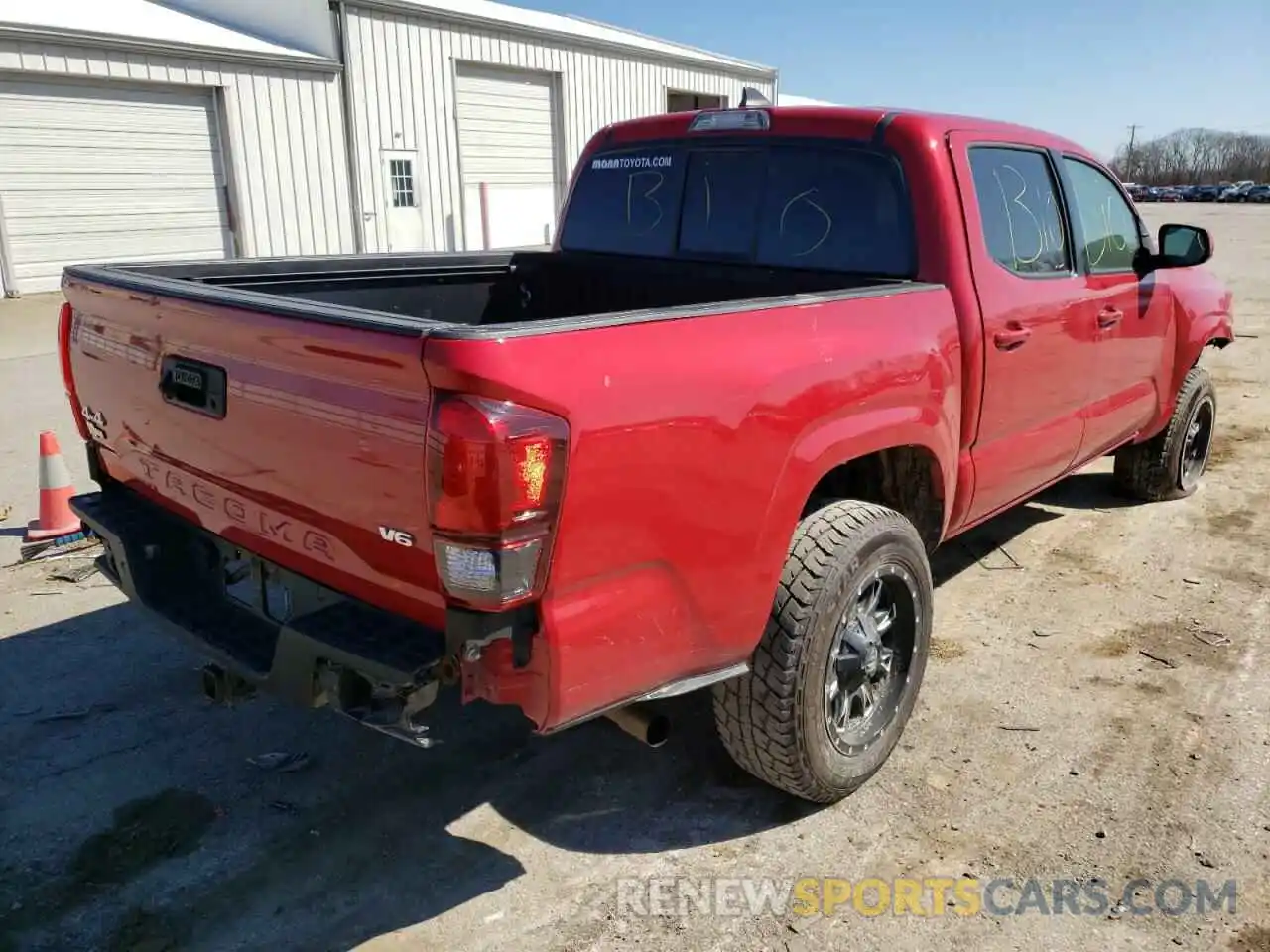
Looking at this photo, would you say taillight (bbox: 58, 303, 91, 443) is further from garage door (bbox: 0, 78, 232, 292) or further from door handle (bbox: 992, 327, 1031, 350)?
garage door (bbox: 0, 78, 232, 292)

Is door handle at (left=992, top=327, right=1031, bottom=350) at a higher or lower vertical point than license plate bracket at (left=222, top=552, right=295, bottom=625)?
higher

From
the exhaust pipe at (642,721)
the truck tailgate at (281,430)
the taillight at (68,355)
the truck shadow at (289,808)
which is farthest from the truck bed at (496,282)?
the truck shadow at (289,808)

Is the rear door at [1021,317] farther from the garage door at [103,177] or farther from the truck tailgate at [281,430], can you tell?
the garage door at [103,177]

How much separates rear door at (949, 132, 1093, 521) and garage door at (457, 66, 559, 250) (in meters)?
15.0

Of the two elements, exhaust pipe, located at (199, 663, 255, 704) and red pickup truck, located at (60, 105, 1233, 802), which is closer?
red pickup truck, located at (60, 105, 1233, 802)

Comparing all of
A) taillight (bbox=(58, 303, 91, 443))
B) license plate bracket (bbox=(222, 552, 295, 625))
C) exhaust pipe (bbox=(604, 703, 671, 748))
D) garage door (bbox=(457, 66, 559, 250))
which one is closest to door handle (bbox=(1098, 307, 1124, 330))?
exhaust pipe (bbox=(604, 703, 671, 748))

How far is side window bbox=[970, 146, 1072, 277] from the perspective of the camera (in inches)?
148

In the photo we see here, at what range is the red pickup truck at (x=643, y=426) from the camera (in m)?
2.17

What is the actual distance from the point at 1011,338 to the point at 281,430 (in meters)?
2.59

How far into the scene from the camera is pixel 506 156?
1914cm

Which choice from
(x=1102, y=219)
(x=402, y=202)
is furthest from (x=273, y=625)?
(x=402, y=202)

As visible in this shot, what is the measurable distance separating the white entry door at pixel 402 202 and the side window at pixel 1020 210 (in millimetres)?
14249

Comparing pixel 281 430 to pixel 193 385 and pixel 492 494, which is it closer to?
pixel 193 385

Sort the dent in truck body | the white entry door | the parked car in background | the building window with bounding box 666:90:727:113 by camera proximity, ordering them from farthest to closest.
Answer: the parked car in background → the building window with bounding box 666:90:727:113 → the white entry door → the dent in truck body
